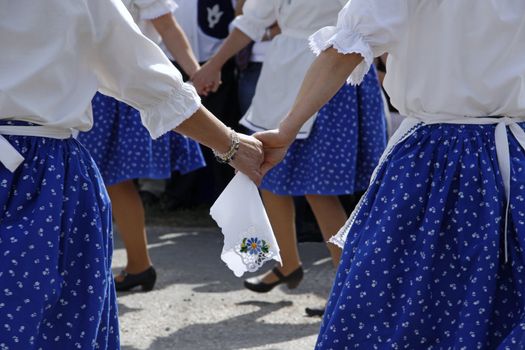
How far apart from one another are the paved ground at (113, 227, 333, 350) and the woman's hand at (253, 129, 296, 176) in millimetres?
1407

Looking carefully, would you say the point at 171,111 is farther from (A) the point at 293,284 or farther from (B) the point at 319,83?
(A) the point at 293,284

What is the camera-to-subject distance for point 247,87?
22.7 feet

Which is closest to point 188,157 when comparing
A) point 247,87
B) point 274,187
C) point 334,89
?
point 274,187

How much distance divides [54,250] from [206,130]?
0.54 metres

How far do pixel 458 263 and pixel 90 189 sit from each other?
3.14ft

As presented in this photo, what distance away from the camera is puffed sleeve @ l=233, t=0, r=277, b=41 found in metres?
5.30

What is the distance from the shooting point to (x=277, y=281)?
5.42m

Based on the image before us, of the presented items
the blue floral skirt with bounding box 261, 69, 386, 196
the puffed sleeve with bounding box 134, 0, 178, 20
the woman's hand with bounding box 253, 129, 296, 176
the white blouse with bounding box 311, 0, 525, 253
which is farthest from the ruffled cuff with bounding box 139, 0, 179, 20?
the white blouse with bounding box 311, 0, 525, 253

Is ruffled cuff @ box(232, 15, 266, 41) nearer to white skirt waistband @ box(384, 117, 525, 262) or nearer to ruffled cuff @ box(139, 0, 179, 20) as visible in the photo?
ruffled cuff @ box(139, 0, 179, 20)

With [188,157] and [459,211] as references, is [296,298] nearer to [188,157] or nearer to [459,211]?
[188,157]

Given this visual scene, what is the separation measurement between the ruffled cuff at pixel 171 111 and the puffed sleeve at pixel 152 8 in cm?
212

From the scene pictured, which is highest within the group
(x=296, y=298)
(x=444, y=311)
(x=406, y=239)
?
(x=406, y=239)

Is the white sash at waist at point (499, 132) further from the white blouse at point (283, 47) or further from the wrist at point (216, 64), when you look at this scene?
the wrist at point (216, 64)

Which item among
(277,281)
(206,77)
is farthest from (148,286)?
(206,77)
